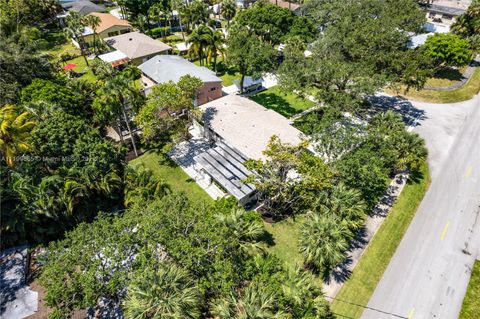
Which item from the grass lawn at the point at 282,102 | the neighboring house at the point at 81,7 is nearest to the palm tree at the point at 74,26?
the neighboring house at the point at 81,7

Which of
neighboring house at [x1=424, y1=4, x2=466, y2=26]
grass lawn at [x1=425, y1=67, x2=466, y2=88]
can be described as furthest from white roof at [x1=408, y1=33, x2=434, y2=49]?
neighboring house at [x1=424, y1=4, x2=466, y2=26]

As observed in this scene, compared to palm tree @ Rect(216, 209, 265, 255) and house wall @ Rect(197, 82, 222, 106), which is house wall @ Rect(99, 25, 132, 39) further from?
palm tree @ Rect(216, 209, 265, 255)

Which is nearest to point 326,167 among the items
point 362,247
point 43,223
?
point 362,247

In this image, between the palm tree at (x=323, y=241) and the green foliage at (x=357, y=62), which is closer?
the palm tree at (x=323, y=241)

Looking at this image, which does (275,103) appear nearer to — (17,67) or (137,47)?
(137,47)

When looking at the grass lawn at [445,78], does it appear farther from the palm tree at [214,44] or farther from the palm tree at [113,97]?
the palm tree at [113,97]

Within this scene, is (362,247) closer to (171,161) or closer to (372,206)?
(372,206)

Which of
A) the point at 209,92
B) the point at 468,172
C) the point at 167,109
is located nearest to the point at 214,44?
the point at 209,92
